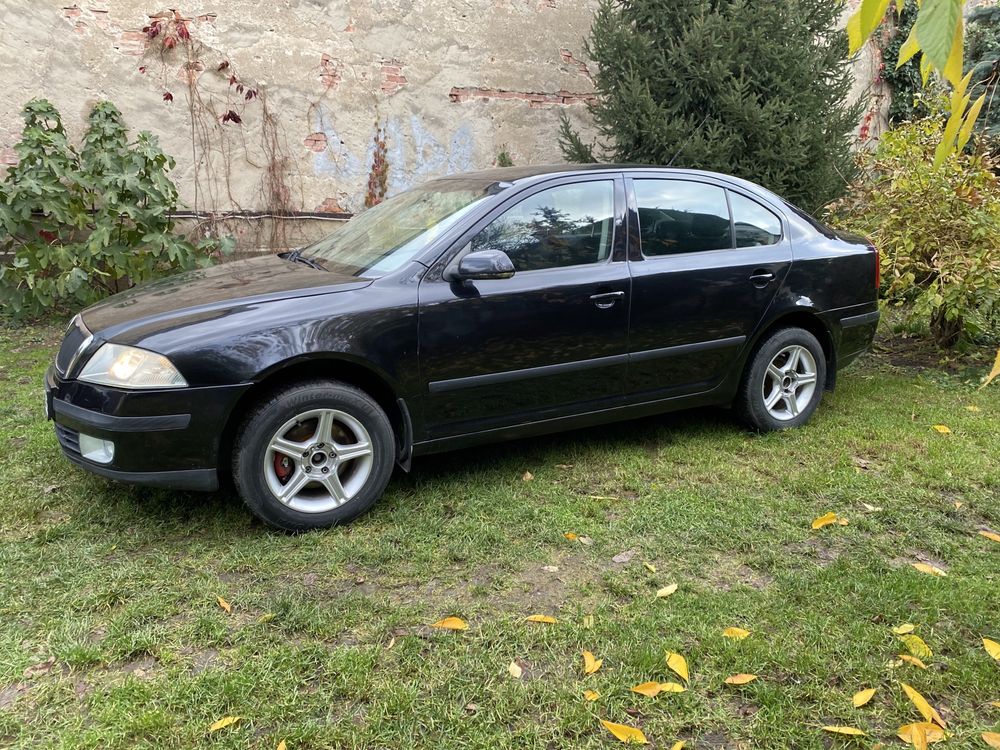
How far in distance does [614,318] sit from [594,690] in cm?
196

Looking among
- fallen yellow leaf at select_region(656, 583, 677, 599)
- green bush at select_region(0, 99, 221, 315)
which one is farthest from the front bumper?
green bush at select_region(0, 99, 221, 315)

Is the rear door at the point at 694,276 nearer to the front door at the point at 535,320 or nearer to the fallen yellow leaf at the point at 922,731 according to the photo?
the front door at the point at 535,320

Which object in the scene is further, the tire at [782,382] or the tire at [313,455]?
the tire at [782,382]

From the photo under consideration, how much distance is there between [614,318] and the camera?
371 cm

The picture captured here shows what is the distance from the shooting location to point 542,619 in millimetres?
2576

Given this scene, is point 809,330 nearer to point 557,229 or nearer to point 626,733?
point 557,229

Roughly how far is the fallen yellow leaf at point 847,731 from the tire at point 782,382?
7.94 ft

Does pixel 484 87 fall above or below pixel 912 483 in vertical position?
above

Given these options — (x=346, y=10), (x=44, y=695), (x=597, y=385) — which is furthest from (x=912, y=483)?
(x=346, y=10)

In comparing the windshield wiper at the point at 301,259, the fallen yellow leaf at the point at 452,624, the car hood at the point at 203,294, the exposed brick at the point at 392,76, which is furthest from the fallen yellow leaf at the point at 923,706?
the exposed brick at the point at 392,76

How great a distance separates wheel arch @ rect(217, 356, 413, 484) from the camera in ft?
10.0

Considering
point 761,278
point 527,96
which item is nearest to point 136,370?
point 761,278

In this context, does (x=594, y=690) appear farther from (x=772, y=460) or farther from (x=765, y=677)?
(x=772, y=460)

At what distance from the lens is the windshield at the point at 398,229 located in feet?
11.4
